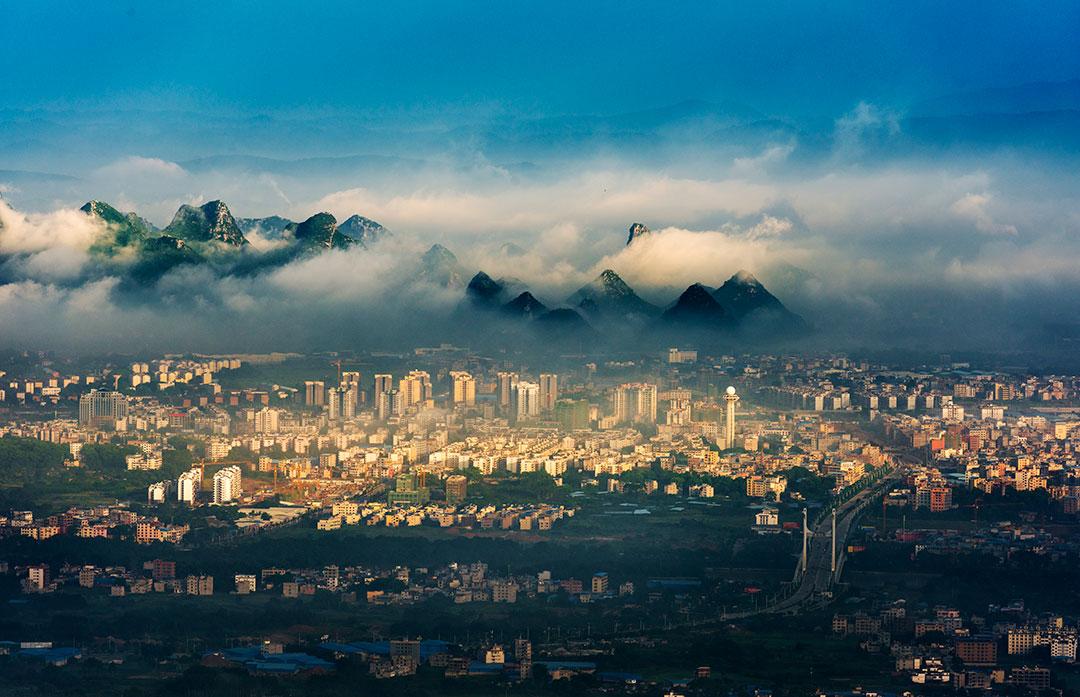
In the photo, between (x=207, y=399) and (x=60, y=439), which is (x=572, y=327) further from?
(x=60, y=439)

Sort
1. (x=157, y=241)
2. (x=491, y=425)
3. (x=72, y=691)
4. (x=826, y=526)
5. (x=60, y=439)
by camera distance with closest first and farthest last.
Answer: (x=72, y=691)
(x=826, y=526)
(x=60, y=439)
(x=491, y=425)
(x=157, y=241)

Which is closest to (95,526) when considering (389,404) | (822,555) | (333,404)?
(822,555)

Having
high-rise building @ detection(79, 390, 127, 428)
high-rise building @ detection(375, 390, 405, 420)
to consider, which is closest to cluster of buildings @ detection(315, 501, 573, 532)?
high-rise building @ detection(79, 390, 127, 428)

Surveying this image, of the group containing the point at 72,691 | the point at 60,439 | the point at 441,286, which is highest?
the point at 441,286

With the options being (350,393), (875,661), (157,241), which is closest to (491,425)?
(350,393)

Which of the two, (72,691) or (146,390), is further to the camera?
(146,390)

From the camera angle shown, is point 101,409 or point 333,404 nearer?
point 101,409

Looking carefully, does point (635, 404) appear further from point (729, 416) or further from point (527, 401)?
point (729, 416)

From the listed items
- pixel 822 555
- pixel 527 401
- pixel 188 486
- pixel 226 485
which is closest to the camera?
pixel 822 555
